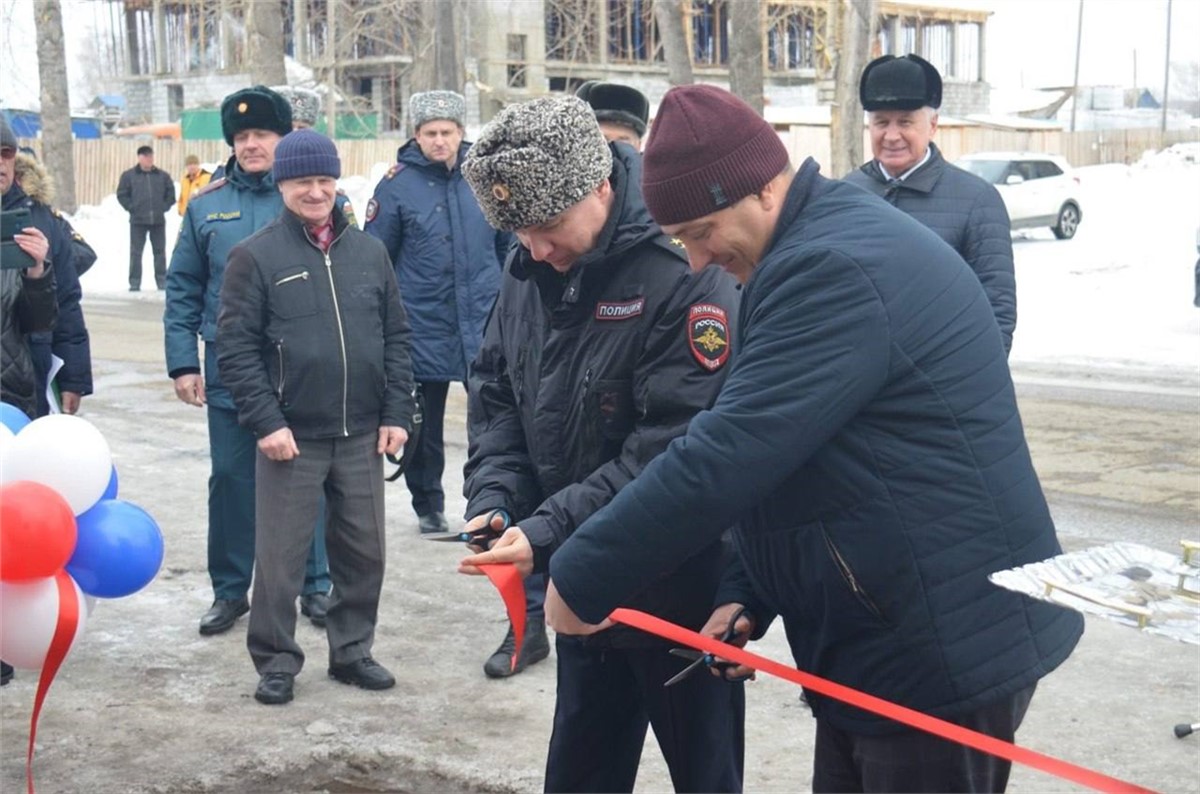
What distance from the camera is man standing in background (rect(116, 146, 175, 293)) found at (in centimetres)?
2264

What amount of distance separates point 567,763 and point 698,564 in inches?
23.1

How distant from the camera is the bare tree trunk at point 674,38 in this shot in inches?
908

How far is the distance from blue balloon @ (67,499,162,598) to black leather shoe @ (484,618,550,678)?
1794mm

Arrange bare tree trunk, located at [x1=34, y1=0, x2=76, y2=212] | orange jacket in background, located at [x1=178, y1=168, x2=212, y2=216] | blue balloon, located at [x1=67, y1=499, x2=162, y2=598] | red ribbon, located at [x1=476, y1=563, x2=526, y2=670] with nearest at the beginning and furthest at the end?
red ribbon, located at [x1=476, y1=563, x2=526, y2=670] < blue balloon, located at [x1=67, y1=499, x2=162, y2=598] < orange jacket in background, located at [x1=178, y1=168, x2=212, y2=216] < bare tree trunk, located at [x1=34, y1=0, x2=76, y2=212]

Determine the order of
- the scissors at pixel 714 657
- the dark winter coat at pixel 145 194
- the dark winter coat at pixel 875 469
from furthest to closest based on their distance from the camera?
the dark winter coat at pixel 145 194 < the scissors at pixel 714 657 < the dark winter coat at pixel 875 469

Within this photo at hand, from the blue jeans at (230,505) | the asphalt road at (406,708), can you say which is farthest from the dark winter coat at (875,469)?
the blue jeans at (230,505)

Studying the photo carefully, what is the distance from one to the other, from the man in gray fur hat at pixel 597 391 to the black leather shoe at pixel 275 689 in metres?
2.05

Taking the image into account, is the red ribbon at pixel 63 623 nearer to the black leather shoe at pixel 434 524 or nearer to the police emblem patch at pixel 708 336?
→ the police emblem patch at pixel 708 336

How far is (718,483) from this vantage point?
8.29 feet

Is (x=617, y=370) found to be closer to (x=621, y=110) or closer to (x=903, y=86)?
(x=903, y=86)

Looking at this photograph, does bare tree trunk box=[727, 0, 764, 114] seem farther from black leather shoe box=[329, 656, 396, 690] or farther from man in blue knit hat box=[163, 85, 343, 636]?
black leather shoe box=[329, 656, 396, 690]

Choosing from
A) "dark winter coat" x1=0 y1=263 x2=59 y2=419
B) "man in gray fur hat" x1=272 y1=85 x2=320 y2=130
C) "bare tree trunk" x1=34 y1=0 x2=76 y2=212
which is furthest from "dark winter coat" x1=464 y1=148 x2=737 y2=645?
"bare tree trunk" x1=34 y1=0 x2=76 y2=212

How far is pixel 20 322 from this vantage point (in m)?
5.72

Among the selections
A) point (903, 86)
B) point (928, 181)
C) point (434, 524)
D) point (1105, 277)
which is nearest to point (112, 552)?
point (928, 181)
